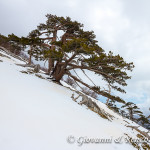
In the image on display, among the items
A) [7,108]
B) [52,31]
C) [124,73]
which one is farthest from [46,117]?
[52,31]

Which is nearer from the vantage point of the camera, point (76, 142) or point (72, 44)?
point (76, 142)

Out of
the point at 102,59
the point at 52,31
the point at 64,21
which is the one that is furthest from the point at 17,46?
the point at 102,59

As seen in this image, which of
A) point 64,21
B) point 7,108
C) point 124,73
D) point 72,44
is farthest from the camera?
point 64,21

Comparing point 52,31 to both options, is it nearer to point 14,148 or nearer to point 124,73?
point 124,73

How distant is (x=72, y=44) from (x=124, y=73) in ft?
15.0

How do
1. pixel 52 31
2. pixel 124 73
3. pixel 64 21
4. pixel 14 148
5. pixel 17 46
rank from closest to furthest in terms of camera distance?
pixel 14 148 → pixel 124 73 → pixel 17 46 → pixel 64 21 → pixel 52 31

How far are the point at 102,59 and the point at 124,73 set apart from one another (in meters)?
2.23

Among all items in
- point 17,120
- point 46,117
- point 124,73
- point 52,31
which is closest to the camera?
point 17,120

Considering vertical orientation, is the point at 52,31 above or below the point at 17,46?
above

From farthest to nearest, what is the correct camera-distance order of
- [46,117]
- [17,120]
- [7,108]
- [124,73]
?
1. [124,73]
2. [46,117]
3. [7,108]
4. [17,120]

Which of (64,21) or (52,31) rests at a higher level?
(64,21)

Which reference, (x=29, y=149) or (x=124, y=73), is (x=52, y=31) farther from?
(x=29, y=149)

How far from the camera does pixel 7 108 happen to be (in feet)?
7.93

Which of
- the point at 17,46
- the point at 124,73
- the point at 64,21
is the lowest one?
the point at 17,46
